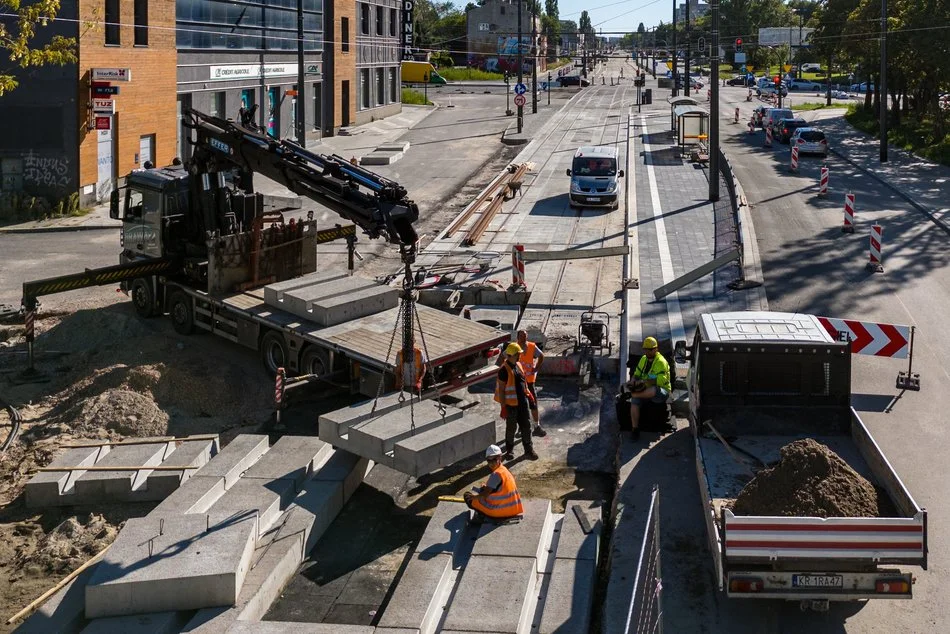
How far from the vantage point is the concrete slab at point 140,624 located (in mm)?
9977

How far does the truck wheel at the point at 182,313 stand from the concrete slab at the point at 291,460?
21.5ft

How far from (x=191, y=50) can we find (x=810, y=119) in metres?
44.5

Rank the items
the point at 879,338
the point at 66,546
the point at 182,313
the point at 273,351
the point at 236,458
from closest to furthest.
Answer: the point at 66,546
the point at 236,458
the point at 879,338
the point at 273,351
the point at 182,313

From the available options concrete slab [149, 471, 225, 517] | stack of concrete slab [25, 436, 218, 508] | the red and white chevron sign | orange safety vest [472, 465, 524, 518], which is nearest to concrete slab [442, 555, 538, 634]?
orange safety vest [472, 465, 524, 518]

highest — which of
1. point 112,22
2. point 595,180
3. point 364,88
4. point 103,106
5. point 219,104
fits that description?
point 364,88

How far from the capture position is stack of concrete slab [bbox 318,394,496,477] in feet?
43.2

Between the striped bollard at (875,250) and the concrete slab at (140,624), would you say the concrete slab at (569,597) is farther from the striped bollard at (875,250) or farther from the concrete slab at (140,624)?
the striped bollard at (875,250)

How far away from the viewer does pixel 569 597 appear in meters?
10.5

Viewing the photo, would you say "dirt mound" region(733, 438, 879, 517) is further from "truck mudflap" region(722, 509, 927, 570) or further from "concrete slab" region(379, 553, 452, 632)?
"concrete slab" region(379, 553, 452, 632)

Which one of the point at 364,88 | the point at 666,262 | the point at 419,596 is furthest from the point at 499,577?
the point at 364,88

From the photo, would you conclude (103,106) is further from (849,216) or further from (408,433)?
(408,433)

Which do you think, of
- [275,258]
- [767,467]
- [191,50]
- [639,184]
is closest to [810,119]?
[639,184]

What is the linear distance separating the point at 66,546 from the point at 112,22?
2665cm

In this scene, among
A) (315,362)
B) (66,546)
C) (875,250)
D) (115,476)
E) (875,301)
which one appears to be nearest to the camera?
(66,546)
